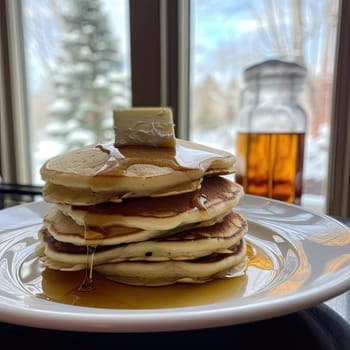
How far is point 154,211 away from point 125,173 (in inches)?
2.5

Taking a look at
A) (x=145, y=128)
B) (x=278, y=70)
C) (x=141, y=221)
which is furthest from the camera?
(x=278, y=70)

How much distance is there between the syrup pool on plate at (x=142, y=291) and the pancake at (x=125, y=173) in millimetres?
111

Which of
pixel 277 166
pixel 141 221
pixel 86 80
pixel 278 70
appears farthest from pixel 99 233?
pixel 86 80

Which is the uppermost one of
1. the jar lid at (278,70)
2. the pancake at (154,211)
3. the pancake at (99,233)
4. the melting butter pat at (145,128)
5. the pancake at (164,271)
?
the jar lid at (278,70)

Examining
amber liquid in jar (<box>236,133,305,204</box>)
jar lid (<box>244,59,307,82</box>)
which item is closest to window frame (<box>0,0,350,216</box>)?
jar lid (<box>244,59,307,82</box>)

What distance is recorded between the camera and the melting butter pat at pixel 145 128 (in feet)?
2.08

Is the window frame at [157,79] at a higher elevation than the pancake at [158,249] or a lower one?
higher

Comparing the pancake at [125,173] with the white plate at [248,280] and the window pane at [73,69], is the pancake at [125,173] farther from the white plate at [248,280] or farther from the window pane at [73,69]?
the window pane at [73,69]

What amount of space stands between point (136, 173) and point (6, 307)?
23cm

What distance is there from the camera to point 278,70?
1251 mm

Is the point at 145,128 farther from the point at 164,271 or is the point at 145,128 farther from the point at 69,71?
the point at 69,71

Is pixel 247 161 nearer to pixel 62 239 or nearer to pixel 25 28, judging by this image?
pixel 62 239

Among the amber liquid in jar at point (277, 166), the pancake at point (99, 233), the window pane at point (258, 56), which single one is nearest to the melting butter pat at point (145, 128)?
the pancake at point (99, 233)

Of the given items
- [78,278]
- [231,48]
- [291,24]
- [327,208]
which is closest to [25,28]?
[231,48]
